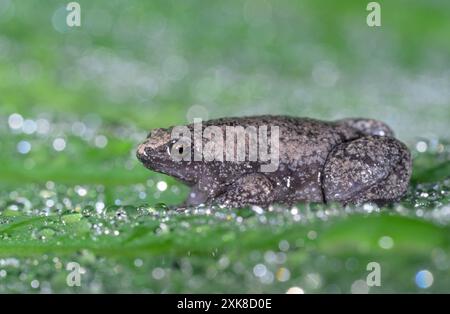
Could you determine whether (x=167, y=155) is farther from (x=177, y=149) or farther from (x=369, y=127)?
(x=369, y=127)

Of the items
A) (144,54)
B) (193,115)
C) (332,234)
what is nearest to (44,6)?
(144,54)

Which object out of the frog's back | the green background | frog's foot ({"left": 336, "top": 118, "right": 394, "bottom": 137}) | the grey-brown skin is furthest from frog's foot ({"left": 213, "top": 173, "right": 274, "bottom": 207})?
frog's foot ({"left": 336, "top": 118, "right": 394, "bottom": 137})

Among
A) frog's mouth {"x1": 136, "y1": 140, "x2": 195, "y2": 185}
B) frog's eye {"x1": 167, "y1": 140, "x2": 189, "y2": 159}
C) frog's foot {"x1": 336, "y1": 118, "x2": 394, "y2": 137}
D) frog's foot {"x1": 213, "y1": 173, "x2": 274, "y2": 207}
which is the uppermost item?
frog's foot {"x1": 336, "y1": 118, "x2": 394, "y2": 137}

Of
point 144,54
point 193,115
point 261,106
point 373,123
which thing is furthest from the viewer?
point 144,54

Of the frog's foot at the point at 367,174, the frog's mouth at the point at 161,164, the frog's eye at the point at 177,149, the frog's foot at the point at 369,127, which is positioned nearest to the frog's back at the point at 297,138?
the frog's foot at the point at 367,174

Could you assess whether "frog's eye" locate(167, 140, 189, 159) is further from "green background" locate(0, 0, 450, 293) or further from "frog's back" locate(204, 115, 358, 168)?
"green background" locate(0, 0, 450, 293)

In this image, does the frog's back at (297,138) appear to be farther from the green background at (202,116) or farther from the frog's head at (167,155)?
the green background at (202,116)

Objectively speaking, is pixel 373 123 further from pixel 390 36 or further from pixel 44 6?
pixel 44 6
